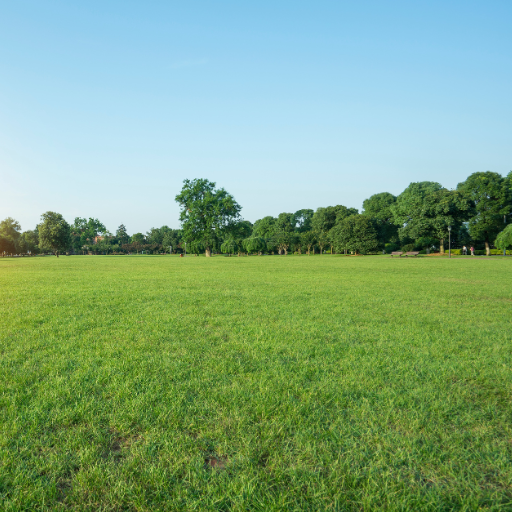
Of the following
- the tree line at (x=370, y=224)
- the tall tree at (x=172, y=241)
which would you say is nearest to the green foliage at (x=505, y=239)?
the tree line at (x=370, y=224)

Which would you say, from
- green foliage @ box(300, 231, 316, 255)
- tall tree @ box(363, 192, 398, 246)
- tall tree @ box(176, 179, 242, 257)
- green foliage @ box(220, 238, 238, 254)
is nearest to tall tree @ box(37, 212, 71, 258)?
tall tree @ box(176, 179, 242, 257)

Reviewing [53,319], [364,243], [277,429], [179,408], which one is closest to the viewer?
[277,429]

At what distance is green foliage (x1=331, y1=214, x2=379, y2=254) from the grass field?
58262 mm

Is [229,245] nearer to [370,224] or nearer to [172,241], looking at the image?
[370,224]

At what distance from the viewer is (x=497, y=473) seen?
6.86 ft

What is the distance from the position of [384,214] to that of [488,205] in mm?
26611

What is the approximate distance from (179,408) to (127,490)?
0.91 meters

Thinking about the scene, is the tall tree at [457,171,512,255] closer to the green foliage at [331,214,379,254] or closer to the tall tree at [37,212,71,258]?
the green foliage at [331,214,379,254]

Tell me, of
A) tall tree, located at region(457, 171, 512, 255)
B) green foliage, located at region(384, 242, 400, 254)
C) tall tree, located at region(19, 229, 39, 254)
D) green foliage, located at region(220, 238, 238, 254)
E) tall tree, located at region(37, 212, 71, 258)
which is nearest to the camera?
tall tree, located at region(457, 171, 512, 255)

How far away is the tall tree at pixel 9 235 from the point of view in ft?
237

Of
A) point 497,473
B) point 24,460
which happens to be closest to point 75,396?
point 24,460

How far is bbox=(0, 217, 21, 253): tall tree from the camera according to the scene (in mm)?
72375

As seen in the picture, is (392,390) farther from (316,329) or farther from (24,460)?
(24,460)

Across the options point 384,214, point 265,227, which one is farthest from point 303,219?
point 384,214
